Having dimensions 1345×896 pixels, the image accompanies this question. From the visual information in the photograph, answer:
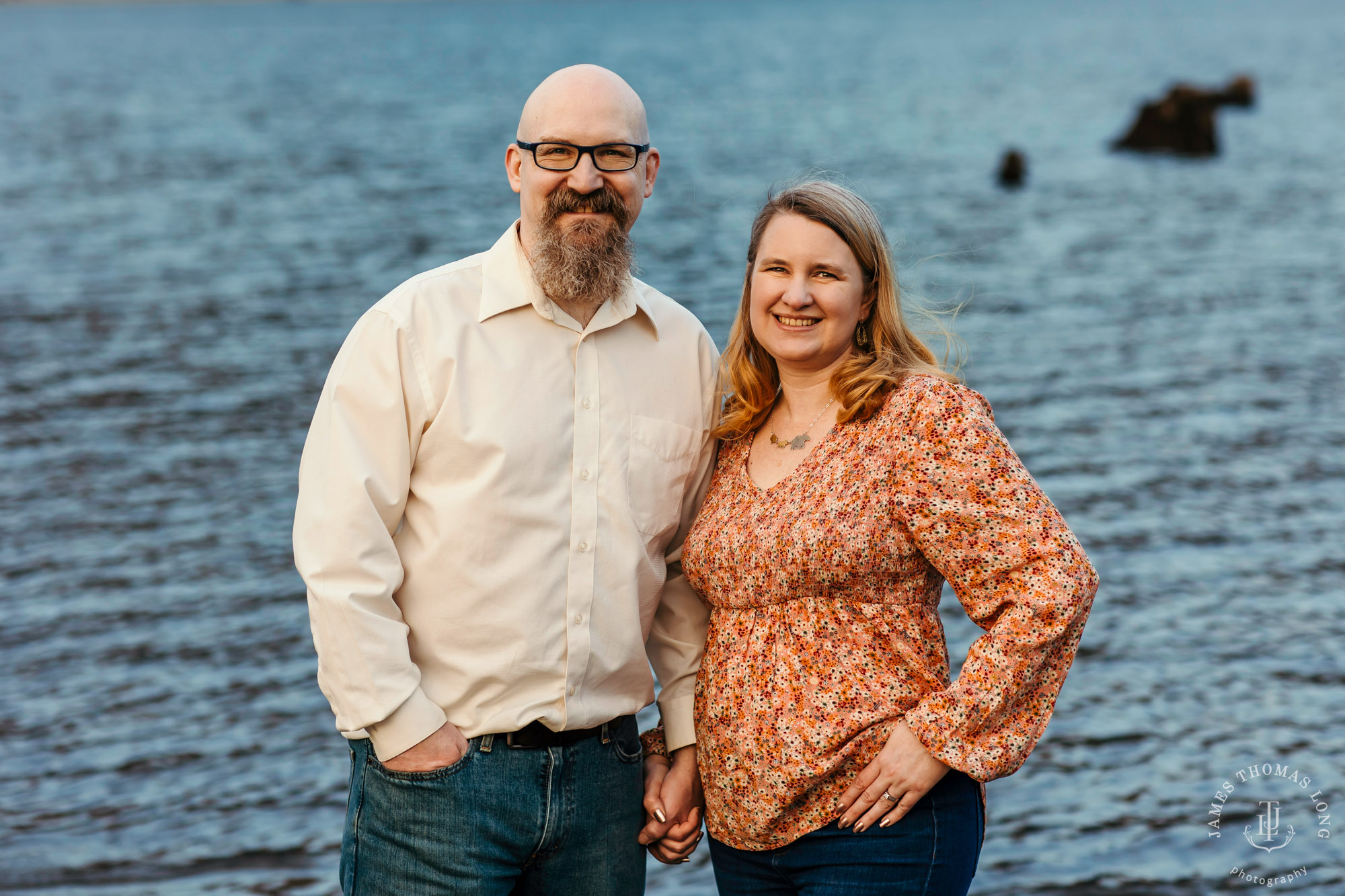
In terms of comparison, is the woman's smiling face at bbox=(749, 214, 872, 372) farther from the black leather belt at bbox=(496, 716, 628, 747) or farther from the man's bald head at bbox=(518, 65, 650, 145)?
the black leather belt at bbox=(496, 716, 628, 747)

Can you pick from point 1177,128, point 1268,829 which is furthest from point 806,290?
point 1177,128

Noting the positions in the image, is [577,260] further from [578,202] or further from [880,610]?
[880,610]

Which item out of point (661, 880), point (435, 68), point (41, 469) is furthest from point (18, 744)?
point (435, 68)

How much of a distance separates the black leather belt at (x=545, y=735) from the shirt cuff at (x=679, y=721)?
22 cm

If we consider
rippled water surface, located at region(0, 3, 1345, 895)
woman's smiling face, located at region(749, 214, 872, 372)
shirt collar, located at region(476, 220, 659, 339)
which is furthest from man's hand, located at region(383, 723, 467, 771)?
rippled water surface, located at region(0, 3, 1345, 895)

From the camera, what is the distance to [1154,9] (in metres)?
126

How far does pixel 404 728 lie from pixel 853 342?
4.53 feet

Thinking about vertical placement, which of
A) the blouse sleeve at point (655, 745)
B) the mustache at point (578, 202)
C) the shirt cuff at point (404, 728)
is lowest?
the blouse sleeve at point (655, 745)

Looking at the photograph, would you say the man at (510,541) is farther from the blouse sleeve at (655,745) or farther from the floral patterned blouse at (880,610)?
the floral patterned blouse at (880,610)

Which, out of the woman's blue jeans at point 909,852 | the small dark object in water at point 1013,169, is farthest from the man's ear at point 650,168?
the small dark object in water at point 1013,169

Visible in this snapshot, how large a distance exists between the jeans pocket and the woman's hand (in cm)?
84

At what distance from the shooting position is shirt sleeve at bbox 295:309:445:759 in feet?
8.76

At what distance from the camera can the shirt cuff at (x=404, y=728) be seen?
107 inches
